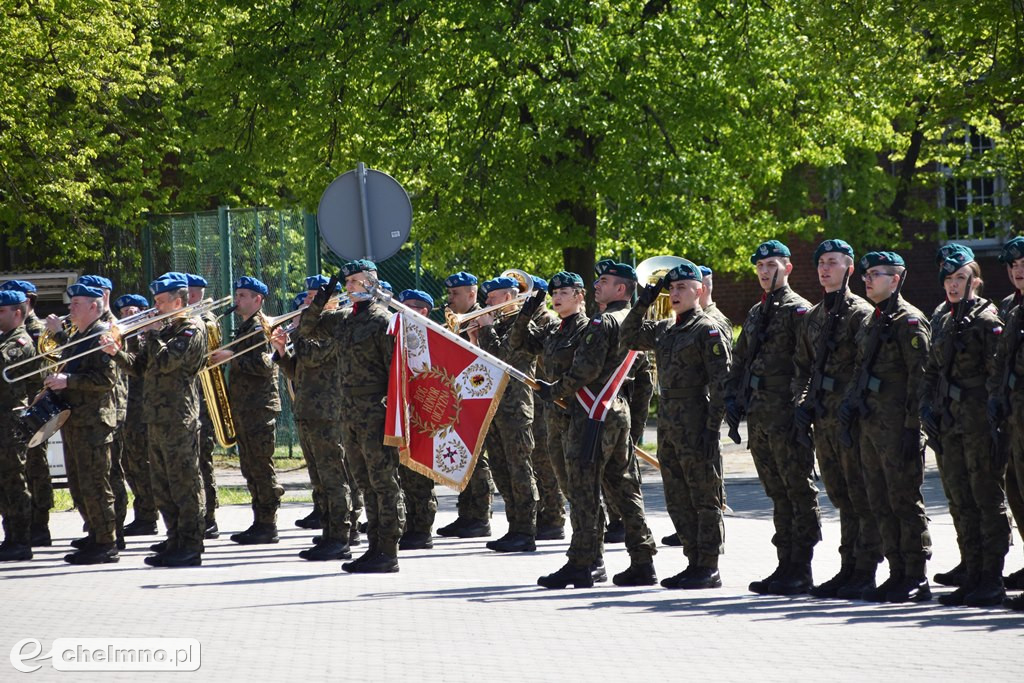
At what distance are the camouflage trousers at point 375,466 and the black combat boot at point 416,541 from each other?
1.59 meters

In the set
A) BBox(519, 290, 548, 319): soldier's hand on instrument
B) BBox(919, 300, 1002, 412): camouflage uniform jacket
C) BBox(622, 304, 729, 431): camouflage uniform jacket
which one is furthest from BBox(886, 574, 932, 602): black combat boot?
BBox(519, 290, 548, 319): soldier's hand on instrument

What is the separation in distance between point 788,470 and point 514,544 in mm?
3330

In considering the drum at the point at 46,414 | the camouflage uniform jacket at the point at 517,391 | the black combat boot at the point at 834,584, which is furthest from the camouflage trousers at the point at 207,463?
the black combat boot at the point at 834,584

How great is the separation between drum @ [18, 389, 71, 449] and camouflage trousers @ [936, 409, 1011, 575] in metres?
6.81

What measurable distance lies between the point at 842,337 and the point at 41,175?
65.4ft

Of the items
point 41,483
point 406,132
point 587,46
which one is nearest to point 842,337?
point 41,483

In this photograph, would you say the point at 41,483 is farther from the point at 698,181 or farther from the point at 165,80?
the point at 165,80

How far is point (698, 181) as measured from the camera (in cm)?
2020

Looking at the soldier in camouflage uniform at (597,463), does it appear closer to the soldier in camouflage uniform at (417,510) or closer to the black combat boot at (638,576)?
the black combat boot at (638,576)

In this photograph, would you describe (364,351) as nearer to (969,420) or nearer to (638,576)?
(638,576)

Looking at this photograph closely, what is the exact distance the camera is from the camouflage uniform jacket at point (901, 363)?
9.61 metres

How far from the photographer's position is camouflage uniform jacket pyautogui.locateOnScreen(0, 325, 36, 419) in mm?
13133

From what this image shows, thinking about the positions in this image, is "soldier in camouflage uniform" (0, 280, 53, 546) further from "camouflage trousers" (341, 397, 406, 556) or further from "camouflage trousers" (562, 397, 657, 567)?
"camouflage trousers" (562, 397, 657, 567)

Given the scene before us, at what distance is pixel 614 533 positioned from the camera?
13.5 metres
